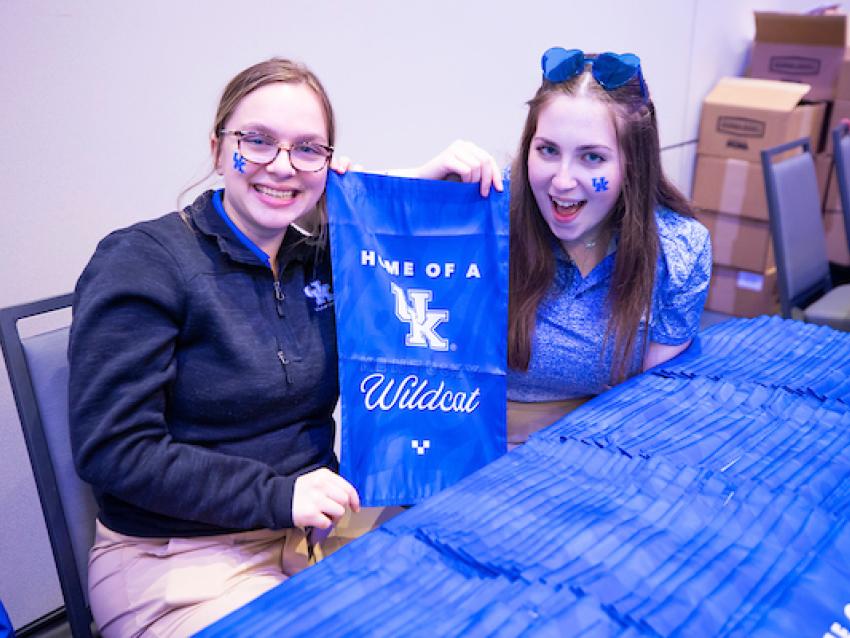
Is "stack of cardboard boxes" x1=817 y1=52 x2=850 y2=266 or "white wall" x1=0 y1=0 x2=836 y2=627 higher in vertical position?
"white wall" x1=0 y1=0 x2=836 y2=627

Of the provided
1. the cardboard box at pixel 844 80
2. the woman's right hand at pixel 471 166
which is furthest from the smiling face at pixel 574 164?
the cardboard box at pixel 844 80

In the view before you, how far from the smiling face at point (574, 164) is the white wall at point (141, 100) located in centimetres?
82

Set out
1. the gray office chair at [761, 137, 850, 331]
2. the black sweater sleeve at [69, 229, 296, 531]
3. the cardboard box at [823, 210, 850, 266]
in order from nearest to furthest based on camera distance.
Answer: the black sweater sleeve at [69, 229, 296, 531]
the gray office chair at [761, 137, 850, 331]
the cardboard box at [823, 210, 850, 266]

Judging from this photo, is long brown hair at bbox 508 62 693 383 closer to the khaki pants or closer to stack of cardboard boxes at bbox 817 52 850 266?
the khaki pants

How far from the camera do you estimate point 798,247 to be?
212 cm

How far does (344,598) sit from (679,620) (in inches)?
12.2

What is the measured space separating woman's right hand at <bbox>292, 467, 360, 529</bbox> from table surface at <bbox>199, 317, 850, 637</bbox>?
128 mm

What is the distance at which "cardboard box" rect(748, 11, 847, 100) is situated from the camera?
11.0 feet

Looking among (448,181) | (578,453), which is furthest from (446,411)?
(448,181)

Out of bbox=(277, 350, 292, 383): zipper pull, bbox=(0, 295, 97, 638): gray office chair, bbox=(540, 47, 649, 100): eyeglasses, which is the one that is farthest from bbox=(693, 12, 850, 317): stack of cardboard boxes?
bbox=(0, 295, 97, 638): gray office chair

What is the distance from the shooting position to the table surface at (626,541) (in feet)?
2.24

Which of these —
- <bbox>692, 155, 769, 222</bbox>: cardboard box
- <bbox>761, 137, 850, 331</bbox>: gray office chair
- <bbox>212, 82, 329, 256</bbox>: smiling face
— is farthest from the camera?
<bbox>692, 155, 769, 222</bbox>: cardboard box

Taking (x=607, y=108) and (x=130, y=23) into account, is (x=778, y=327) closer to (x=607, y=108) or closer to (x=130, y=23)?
(x=607, y=108)

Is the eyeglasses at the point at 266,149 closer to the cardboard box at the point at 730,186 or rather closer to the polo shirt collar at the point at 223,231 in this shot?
the polo shirt collar at the point at 223,231
